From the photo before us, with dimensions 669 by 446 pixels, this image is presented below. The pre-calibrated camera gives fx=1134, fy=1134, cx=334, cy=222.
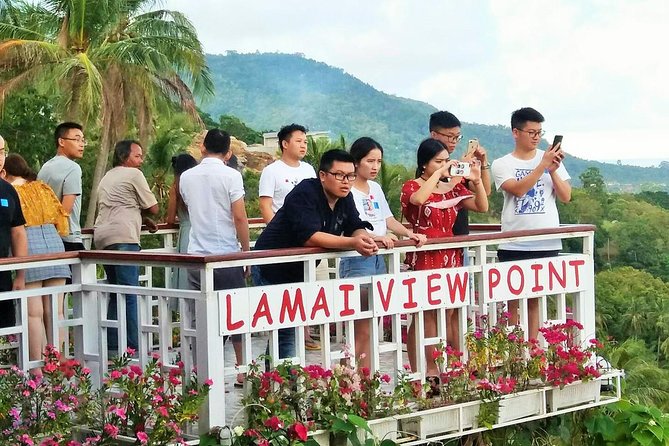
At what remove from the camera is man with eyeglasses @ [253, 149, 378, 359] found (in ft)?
20.3

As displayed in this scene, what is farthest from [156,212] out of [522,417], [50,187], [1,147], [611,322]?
[611,322]

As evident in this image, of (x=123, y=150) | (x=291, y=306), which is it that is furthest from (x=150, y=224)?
(x=291, y=306)

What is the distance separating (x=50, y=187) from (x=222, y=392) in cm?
227

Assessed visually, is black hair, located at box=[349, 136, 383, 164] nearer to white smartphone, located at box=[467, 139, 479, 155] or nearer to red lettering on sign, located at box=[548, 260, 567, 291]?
white smartphone, located at box=[467, 139, 479, 155]

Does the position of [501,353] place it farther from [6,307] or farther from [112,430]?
[6,307]

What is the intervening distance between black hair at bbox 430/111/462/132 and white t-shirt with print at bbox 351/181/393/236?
66cm

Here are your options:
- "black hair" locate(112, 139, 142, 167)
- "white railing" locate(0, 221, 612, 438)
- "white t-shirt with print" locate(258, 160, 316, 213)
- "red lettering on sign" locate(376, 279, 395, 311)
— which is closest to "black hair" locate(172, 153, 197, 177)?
"black hair" locate(112, 139, 142, 167)

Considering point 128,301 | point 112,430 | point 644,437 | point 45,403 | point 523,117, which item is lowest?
point 644,437

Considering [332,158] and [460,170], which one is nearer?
[332,158]

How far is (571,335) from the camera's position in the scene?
24.9ft

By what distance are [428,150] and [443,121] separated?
1.95 ft

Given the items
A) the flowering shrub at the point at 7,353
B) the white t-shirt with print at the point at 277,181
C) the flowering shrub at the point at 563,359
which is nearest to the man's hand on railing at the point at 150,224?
the white t-shirt with print at the point at 277,181

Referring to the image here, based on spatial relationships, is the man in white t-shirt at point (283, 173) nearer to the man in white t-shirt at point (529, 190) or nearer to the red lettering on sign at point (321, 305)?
the man in white t-shirt at point (529, 190)

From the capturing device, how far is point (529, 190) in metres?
7.74
